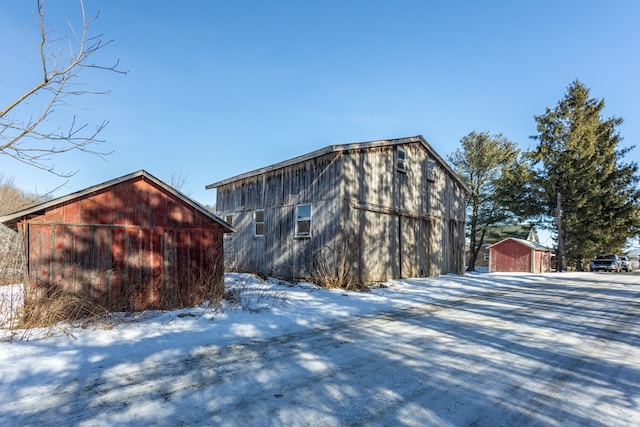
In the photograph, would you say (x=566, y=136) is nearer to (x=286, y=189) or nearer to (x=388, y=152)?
(x=388, y=152)

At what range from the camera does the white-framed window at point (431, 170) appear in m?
17.8

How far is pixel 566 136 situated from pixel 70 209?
36.6 meters

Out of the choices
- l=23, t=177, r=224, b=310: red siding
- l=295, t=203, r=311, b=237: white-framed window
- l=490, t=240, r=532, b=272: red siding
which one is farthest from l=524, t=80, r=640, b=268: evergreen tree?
l=23, t=177, r=224, b=310: red siding

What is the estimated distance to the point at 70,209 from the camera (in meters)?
7.43

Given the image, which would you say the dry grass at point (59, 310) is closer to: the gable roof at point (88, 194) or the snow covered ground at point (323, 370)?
the snow covered ground at point (323, 370)

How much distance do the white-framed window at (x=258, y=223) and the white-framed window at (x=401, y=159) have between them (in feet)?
22.2

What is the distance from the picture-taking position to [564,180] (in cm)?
2998

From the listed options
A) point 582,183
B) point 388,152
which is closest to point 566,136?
point 582,183

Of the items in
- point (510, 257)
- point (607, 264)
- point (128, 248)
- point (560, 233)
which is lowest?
point (607, 264)

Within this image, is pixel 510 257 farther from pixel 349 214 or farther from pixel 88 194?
pixel 88 194

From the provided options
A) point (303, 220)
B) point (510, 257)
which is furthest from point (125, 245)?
point (510, 257)

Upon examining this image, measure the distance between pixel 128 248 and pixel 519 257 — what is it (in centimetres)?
3155

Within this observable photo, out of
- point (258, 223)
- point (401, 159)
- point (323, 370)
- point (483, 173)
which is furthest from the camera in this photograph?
point (483, 173)

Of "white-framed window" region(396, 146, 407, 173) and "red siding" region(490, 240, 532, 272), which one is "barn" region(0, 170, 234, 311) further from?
"red siding" region(490, 240, 532, 272)
